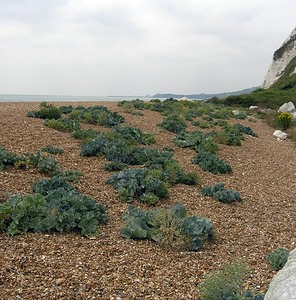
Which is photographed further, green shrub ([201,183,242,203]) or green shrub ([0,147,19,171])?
green shrub ([0,147,19,171])

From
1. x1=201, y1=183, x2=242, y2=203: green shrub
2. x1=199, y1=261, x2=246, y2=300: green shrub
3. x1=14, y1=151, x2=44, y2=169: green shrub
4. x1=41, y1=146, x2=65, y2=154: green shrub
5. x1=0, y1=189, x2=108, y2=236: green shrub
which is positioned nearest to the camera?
x1=199, y1=261, x2=246, y2=300: green shrub

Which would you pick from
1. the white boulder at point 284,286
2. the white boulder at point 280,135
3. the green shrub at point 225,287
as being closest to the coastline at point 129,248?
the green shrub at point 225,287

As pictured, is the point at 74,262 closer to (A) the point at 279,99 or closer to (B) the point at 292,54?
(A) the point at 279,99

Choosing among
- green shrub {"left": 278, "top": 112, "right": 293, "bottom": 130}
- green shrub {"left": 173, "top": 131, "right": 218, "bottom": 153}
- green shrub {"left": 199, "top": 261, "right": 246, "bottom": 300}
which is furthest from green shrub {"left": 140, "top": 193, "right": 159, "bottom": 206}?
green shrub {"left": 278, "top": 112, "right": 293, "bottom": 130}

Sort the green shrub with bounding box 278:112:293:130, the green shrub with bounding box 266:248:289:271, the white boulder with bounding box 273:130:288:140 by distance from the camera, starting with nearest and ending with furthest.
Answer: the green shrub with bounding box 266:248:289:271, the white boulder with bounding box 273:130:288:140, the green shrub with bounding box 278:112:293:130

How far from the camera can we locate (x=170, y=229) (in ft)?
15.8

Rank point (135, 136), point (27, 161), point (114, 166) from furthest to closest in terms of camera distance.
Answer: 1. point (135, 136)
2. point (114, 166)
3. point (27, 161)

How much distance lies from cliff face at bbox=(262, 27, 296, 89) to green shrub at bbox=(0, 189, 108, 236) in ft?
180

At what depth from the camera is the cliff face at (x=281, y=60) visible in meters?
56.7

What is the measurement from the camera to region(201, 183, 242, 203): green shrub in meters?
6.82

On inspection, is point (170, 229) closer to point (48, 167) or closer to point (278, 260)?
point (278, 260)

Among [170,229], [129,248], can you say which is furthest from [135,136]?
[129,248]

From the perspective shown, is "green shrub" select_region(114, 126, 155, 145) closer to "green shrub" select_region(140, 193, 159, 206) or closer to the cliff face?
"green shrub" select_region(140, 193, 159, 206)

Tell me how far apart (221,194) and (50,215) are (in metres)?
3.24
